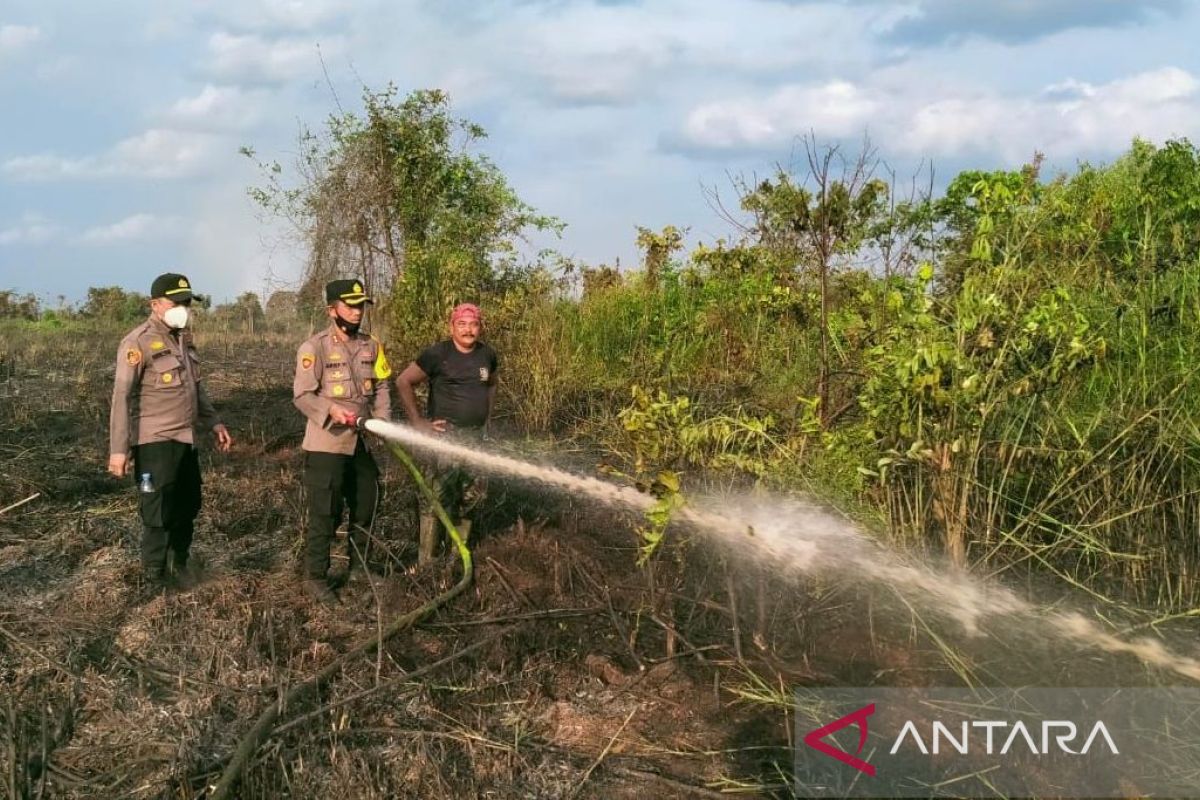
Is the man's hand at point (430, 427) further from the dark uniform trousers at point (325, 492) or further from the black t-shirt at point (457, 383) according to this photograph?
the dark uniform trousers at point (325, 492)

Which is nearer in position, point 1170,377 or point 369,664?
point 1170,377

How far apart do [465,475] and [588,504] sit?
1237mm

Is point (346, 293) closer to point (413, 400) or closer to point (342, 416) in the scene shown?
point (342, 416)

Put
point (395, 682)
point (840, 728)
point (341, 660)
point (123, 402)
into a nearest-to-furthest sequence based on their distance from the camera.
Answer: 1. point (840, 728)
2. point (395, 682)
3. point (341, 660)
4. point (123, 402)

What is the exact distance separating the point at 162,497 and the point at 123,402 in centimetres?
52

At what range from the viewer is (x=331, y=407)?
4582mm

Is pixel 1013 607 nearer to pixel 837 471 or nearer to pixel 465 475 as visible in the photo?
pixel 837 471

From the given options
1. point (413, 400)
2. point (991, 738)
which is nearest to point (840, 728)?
point (991, 738)

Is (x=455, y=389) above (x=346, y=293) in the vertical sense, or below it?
below

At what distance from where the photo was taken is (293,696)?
3412 mm

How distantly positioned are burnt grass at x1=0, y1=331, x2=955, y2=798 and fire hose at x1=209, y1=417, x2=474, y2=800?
0.15 feet

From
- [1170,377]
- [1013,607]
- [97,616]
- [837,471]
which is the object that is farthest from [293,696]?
[1170,377]

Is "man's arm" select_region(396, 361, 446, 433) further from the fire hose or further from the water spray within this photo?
the fire hose

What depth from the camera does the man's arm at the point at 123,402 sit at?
448 centimetres
